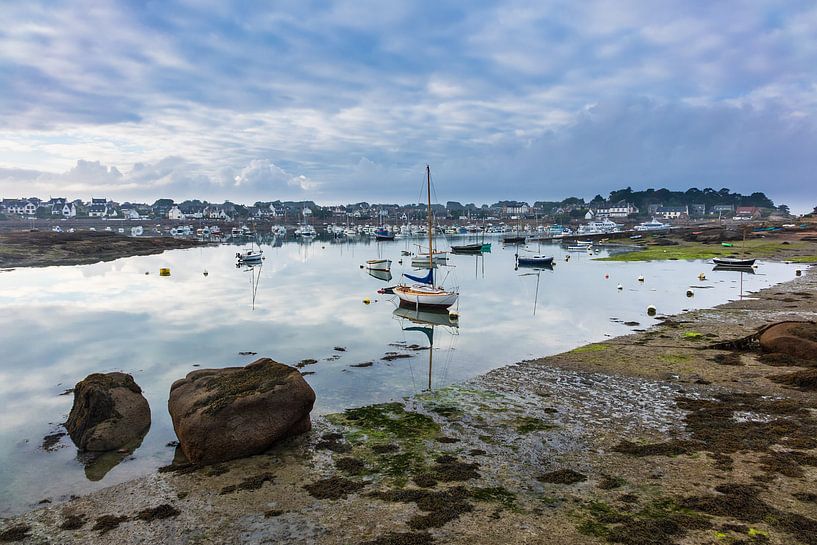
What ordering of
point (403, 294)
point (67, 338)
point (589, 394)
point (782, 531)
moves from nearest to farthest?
point (782, 531) → point (589, 394) → point (67, 338) → point (403, 294)

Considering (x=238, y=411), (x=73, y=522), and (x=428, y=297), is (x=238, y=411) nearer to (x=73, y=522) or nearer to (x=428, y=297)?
(x=73, y=522)

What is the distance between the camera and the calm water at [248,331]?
59.5 ft

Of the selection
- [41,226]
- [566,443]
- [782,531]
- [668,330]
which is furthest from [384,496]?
[41,226]

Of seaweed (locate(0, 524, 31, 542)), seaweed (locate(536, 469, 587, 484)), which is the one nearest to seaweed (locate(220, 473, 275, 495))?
seaweed (locate(0, 524, 31, 542))

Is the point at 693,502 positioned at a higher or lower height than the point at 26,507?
higher

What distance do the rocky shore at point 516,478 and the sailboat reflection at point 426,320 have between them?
45.6 feet

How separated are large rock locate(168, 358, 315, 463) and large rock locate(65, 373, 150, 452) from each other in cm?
167

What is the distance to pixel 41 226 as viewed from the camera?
605 feet

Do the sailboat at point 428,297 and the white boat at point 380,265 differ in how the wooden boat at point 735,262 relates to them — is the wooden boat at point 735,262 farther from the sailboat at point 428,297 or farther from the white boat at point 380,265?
the sailboat at point 428,297

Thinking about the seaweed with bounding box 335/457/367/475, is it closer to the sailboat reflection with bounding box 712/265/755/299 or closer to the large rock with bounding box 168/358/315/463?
the large rock with bounding box 168/358/315/463

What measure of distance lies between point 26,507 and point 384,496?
29.5 feet

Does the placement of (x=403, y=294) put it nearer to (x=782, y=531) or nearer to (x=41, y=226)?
(x=782, y=531)

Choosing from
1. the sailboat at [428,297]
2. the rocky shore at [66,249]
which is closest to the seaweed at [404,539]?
the sailboat at [428,297]

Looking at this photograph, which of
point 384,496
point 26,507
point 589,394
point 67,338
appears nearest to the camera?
point 384,496
